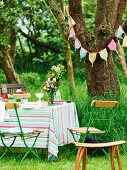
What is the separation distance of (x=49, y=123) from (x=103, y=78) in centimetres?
196

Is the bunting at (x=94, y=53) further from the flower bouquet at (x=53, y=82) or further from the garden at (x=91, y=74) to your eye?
the flower bouquet at (x=53, y=82)

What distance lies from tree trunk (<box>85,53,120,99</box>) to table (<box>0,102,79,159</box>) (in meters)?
1.41

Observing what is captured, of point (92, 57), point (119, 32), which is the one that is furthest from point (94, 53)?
point (119, 32)

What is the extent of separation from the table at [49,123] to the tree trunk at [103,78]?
4.62 feet

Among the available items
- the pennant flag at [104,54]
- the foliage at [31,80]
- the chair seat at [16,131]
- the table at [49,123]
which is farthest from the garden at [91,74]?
the foliage at [31,80]

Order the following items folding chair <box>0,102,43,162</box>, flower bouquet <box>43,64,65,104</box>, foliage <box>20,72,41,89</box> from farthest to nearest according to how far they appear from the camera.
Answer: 1. foliage <box>20,72,41,89</box>
2. flower bouquet <box>43,64,65,104</box>
3. folding chair <box>0,102,43,162</box>

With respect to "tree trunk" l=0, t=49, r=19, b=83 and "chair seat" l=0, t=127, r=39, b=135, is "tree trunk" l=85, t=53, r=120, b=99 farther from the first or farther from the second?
"tree trunk" l=0, t=49, r=19, b=83

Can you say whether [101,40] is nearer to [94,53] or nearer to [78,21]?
[94,53]

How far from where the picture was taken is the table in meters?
7.09

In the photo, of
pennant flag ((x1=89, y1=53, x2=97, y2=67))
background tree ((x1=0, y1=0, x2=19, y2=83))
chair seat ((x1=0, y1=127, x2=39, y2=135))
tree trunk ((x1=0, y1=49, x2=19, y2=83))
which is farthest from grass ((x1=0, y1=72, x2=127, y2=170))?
tree trunk ((x1=0, y1=49, x2=19, y2=83))

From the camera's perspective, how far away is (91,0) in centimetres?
1647

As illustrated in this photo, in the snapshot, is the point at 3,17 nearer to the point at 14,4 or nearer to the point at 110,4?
the point at 14,4

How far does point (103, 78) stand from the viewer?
8.80 meters

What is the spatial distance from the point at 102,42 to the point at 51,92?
165cm
